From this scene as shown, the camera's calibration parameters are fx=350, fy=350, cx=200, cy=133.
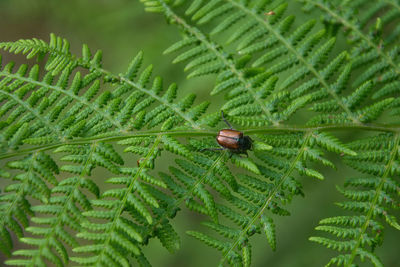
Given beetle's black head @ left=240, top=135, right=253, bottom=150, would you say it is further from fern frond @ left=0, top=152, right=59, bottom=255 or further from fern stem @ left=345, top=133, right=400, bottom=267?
fern frond @ left=0, top=152, right=59, bottom=255

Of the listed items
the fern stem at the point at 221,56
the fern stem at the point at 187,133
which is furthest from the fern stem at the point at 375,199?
the fern stem at the point at 221,56

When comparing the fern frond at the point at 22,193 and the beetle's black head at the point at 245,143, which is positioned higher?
the beetle's black head at the point at 245,143

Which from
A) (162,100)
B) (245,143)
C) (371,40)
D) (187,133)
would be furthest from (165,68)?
(371,40)

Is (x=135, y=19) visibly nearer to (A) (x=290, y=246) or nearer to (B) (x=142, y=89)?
(B) (x=142, y=89)

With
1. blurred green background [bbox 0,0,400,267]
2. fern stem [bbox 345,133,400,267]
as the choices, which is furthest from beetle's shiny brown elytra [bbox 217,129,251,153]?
blurred green background [bbox 0,0,400,267]

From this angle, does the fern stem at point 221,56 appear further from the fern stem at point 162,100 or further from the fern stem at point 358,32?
the fern stem at point 358,32

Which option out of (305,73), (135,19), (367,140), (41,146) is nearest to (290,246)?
(367,140)
